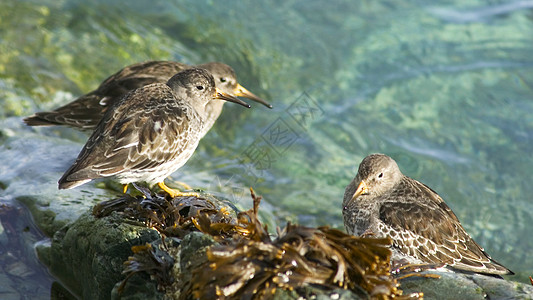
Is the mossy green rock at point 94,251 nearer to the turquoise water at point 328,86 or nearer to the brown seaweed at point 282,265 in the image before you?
the brown seaweed at point 282,265

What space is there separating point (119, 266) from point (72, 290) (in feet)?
3.12

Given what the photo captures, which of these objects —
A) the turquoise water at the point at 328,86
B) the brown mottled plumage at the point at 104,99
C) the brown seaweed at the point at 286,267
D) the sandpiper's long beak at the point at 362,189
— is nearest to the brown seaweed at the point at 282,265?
the brown seaweed at the point at 286,267

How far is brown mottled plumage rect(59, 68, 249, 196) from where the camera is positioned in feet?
17.1

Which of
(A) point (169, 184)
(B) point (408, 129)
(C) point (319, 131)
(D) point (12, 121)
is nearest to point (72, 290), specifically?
(A) point (169, 184)

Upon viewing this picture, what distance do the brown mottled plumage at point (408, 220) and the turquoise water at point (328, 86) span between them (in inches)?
64.3

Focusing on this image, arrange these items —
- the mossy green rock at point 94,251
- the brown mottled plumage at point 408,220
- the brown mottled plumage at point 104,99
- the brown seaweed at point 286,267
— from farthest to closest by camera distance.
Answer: the brown mottled plumage at point 104,99
the brown mottled plumage at point 408,220
the mossy green rock at point 94,251
the brown seaweed at point 286,267

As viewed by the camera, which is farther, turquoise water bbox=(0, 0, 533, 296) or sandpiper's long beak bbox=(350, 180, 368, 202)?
turquoise water bbox=(0, 0, 533, 296)

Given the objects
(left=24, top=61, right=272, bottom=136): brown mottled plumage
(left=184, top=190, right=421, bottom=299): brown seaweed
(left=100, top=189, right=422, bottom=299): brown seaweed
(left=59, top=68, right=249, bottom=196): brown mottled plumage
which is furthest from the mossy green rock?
(left=24, top=61, right=272, bottom=136): brown mottled plumage

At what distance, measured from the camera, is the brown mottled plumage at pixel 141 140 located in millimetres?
5219

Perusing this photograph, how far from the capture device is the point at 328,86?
10453 millimetres

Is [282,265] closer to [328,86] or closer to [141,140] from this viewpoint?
[141,140]

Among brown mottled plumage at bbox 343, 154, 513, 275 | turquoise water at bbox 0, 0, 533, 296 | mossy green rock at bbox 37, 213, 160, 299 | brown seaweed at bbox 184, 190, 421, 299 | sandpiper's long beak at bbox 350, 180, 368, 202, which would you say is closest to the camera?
brown seaweed at bbox 184, 190, 421, 299

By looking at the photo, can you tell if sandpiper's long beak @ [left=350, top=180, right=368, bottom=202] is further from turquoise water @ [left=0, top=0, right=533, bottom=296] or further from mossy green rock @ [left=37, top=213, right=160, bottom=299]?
mossy green rock @ [left=37, top=213, right=160, bottom=299]

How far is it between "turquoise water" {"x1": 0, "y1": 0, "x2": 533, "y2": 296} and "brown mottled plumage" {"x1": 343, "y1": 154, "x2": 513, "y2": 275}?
163 centimetres
